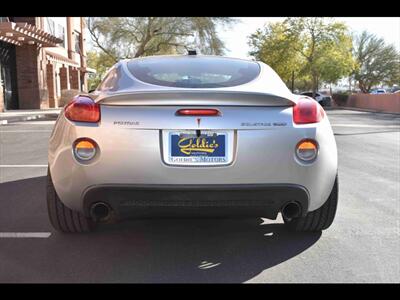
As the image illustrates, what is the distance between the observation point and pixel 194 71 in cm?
381

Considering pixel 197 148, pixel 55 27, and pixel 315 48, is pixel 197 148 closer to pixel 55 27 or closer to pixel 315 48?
pixel 55 27

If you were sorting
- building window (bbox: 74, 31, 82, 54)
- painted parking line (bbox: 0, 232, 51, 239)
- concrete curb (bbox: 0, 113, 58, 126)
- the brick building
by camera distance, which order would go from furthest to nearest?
building window (bbox: 74, 31, 82, 54)
the brick building
concrete curb (bbox: 0, 113, 58, 126)
painted parking line (bbox: 0, 232, 51, 239)

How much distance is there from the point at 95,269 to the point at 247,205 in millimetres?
1146

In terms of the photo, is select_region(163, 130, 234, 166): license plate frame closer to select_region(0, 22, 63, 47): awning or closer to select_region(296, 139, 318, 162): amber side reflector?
select_region(296, 139, 318, 162): amber side reflector

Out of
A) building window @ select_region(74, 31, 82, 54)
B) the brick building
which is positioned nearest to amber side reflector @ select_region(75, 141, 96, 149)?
the brick building

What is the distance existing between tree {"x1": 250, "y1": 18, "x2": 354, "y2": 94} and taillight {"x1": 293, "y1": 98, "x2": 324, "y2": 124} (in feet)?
128

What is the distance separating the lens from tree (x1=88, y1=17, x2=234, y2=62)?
36938mm

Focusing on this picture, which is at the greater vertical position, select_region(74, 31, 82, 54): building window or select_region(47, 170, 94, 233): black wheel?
select_region(74, 31, 82, 54): building window

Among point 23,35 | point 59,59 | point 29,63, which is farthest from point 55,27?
point 23,35

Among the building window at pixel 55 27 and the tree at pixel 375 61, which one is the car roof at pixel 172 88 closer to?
the building window at pixel 55 27

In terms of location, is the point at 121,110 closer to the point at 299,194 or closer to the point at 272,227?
the point at 299,194

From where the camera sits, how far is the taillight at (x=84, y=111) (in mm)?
3184

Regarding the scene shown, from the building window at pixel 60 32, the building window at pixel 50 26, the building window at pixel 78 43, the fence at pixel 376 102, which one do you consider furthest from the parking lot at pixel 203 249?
the building window at pixel 78 43

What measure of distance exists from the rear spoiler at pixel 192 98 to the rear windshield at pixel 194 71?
Answer: 0.77 ft
